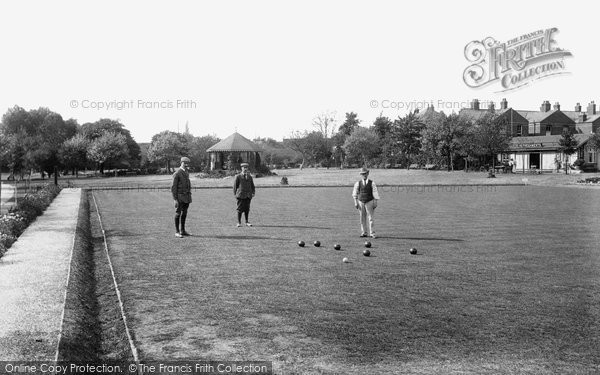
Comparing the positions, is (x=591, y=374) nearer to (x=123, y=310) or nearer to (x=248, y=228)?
(x=123, y=310)

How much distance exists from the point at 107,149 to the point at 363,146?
130ft

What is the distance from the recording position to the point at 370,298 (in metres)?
8.55

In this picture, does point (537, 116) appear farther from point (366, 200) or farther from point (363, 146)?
point (366, 200)

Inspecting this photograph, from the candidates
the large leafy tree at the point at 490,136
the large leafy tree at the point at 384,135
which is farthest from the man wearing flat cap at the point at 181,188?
the large leafy tree at the point at 384,135

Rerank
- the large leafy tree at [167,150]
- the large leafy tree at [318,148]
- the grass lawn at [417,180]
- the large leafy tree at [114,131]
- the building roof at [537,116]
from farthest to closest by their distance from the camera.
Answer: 1. the large leafy tree at [318,148]
2. the large leafy tree at [114,131]
3. the large leafy tree at [167,150]
4. the building roof at [537,116]
5. the grass lawn at [417,180]

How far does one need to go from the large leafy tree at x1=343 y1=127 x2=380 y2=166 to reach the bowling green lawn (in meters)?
74.3

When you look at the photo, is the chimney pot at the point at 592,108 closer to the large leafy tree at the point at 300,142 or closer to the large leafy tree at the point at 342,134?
the large leafy tree at the point at 342,134

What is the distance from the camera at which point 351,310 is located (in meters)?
7.88

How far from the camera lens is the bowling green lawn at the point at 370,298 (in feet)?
19.9

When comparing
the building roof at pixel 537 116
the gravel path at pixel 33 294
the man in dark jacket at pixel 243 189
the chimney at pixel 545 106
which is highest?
the chimney at pixel 545 106

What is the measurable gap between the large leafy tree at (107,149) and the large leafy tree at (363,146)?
35.3 metres

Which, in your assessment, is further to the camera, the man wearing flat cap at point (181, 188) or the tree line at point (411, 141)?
the tree line at point (411, 141)

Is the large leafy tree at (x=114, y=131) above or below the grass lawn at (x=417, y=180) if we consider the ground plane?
above

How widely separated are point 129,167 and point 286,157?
46.0m
